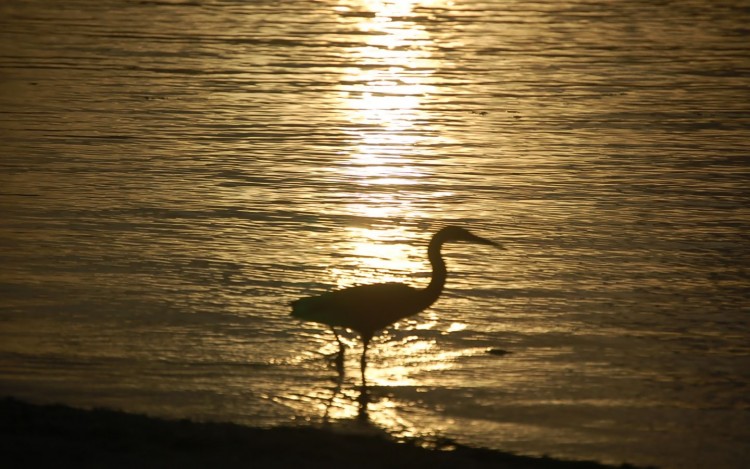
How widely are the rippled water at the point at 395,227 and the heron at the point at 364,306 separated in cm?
38

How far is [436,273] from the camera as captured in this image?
37.0 feet

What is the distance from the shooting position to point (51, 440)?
879 centimetres

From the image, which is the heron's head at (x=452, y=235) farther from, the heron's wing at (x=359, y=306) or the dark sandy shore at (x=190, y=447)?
the dark sandy shore at (x=190, y=447)

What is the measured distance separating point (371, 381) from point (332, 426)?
1.15 m

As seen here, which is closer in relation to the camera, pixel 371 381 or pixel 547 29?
pixel 371 381

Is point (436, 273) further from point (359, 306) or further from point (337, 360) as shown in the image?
point (337, 360)

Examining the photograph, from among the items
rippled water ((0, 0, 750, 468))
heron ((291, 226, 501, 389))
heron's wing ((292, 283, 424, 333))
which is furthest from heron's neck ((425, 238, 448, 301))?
rippled water ((0, 0, 750, 468))

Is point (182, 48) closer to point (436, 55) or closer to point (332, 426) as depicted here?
point (436, 55)

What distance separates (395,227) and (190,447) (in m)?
7.12

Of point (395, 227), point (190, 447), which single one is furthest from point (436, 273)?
point (395, 227)

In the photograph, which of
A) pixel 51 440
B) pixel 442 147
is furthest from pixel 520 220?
pixel 51 440

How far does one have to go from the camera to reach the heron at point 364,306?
10703 millimetres

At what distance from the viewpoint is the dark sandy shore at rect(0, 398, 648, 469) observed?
336 inches

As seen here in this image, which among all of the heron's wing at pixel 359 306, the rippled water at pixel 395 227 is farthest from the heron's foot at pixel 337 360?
the heron's wing at pixel 359 306
